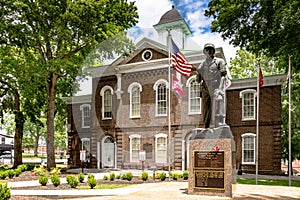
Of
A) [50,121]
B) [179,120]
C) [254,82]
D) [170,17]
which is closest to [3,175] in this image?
[50,121]

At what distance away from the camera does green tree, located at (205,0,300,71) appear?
1739 cm

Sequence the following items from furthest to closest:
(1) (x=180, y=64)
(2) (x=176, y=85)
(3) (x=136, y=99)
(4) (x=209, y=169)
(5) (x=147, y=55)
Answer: (3) (x=136, y=99), (5) (x=147, y=55), (2) (x=176, y=85), (1) (x=180, y=64), (4) (x=209, y=169)

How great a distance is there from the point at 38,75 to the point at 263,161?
15.8m

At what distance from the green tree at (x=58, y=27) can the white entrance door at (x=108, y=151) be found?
4.91 m

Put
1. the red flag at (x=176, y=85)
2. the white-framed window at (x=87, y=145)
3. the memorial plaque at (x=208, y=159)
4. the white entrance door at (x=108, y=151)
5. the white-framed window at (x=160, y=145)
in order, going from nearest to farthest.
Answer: the memorial plaque at (x=208, y=159) < the red flag at (x=176, y=85) < the white-framed window at (x=160, y=145) < the white entrance door at (x=108, y=151) < the white-framed window at (x=87, y=145)

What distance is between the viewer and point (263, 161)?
23312 millimetres

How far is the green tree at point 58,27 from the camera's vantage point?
2220 centimetres

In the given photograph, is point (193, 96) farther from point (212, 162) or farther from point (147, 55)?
point (212, 162)

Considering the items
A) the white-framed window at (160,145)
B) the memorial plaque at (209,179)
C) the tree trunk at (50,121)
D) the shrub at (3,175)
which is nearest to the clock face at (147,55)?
the white-framed window at (160,145)

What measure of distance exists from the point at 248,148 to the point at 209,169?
48.2 feet

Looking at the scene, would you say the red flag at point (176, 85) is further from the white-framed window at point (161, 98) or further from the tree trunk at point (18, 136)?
the tree trunk at point (18, 136)

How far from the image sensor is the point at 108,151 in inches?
1101

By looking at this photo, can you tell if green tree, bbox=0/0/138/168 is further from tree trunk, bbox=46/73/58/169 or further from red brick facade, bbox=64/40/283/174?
red brick facade, bbox=64/40/283/174

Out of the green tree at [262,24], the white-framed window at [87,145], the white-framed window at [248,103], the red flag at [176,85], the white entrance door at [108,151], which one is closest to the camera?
the green tree at [262,24]
